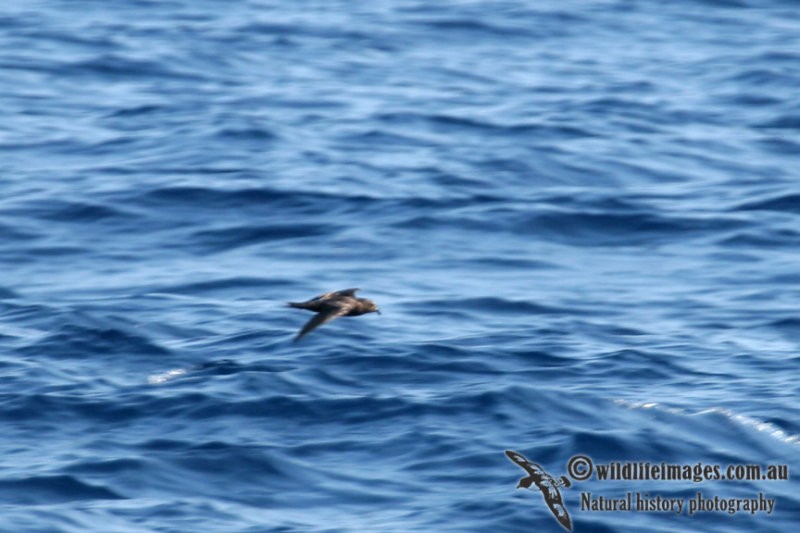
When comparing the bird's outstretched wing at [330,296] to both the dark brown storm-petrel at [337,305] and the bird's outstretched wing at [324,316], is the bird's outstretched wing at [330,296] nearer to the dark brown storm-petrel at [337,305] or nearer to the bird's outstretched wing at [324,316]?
the dark brown storm-petrel at [337,305]

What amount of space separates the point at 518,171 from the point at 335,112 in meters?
2.84

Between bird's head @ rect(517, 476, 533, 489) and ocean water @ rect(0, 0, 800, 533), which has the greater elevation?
ocean water @ rect(0, 0, 800, 533)

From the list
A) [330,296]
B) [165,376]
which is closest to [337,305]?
[330,296]

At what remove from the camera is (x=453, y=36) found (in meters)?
20.9

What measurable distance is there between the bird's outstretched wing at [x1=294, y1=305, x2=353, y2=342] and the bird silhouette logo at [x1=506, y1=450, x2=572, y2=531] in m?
1.34

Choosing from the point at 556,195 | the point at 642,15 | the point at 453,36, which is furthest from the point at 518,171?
the point at 642,15

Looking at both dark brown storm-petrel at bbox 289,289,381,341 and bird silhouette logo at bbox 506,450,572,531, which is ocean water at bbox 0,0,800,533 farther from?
dark brown storm-petrel at bbox 289,289,381,341

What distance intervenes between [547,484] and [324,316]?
164 cm

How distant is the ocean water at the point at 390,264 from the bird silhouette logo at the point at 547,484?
2.8 inches

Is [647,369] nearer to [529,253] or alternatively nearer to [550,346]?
[550,346]

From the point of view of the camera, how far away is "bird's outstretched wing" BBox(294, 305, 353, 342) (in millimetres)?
9320

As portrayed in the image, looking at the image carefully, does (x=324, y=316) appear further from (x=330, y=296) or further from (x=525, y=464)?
(x=525, y=464)

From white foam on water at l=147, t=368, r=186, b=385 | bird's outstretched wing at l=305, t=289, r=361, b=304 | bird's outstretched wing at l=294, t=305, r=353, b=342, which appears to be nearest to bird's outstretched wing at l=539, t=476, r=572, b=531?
bird's outstretched wing at l=294, t=305, r=353, b=342

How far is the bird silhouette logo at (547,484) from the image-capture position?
8.91 metres
